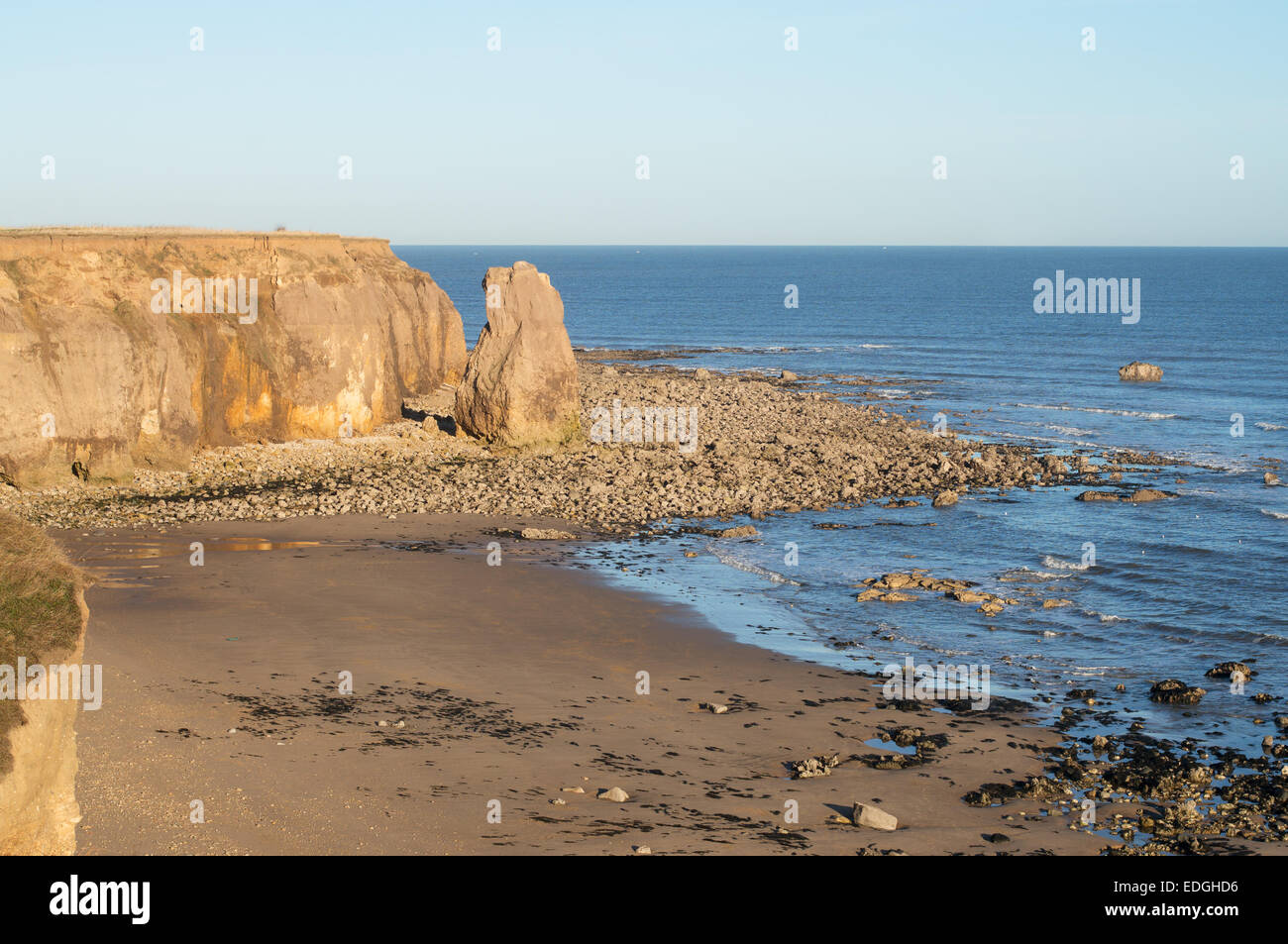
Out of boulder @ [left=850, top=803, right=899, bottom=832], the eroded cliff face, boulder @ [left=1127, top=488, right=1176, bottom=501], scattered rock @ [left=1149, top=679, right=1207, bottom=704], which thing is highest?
the eroded cliff face

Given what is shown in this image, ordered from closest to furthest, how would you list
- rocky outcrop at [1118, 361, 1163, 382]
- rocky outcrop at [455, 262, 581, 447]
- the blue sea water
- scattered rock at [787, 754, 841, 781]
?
1. scattered rock at [787, 754, 841, 781]
2. the blue sea water
3. rocky outcrop at [455, 262, 581, 447]
4. rocky outcrop at [1118, 361, 1163, 382]

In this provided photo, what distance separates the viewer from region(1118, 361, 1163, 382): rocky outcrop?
7200cm

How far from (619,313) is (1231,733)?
114271 millimetres

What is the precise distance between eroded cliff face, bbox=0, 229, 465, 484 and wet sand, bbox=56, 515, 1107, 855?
5936mm

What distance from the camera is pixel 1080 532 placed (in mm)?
35844

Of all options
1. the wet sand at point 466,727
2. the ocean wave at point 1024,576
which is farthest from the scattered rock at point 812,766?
the ocean wave at point 1024,576

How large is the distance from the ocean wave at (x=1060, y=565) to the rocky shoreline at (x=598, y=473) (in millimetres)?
6512

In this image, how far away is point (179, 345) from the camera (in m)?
37.3

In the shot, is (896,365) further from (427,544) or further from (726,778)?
(726,778)

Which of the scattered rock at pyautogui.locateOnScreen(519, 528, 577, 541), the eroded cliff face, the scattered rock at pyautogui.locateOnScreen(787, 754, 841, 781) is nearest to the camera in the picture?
the scattered rock at pyautogui.locateOnScreen(787, 754, 841, 781)

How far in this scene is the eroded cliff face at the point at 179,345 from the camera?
33.8 metres

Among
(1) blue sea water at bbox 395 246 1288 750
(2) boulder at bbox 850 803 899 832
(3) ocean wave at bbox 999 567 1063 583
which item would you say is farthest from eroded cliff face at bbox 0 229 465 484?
(2) boulder at bbox 850 803 899 832

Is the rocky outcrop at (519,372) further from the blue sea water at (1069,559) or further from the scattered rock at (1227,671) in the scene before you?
the scattered rock at (1227,671)

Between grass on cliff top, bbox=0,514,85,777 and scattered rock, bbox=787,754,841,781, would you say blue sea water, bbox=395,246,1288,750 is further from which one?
grass on cliff top, bbox=0,514,85,777
